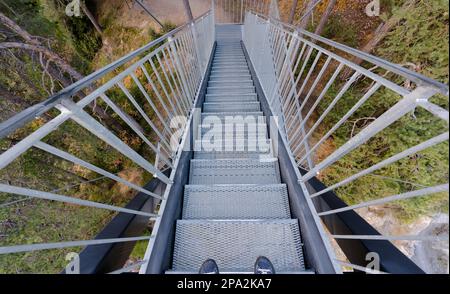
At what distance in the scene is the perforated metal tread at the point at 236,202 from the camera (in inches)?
68.5

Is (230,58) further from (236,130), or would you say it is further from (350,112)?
(350,112)

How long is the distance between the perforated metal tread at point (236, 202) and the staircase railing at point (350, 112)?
314mm

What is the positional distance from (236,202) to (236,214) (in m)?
0.11

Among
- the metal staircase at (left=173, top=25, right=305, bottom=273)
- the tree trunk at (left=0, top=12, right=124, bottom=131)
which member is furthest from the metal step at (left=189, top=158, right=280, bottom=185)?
the tree trunk at (left=0, top=12, right=124, bottom=131)

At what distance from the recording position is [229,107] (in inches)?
120

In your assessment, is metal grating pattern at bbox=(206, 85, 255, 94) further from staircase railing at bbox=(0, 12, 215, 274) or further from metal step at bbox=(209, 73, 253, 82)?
metal step at bbox=(209, 73, 253, 82)

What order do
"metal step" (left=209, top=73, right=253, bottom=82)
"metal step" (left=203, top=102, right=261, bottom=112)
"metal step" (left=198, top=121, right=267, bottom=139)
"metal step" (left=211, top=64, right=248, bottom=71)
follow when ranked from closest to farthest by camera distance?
"metal step" (left=198, top=121, right=267, bottom=139) → "metal step" (left=203, top=102, right=261, bottom=112) → "metal step" (left=209, top=73, right=253, bottom=82) → "metal step" (left=211, top=64, right=248, bottom=71)

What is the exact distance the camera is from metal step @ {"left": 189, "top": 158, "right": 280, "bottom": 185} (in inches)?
82.0

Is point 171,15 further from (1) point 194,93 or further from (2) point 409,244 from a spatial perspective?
(2) point 409,244

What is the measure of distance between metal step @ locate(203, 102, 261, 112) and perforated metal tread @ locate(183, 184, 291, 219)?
145cm

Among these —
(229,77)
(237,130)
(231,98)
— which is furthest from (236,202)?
(229,77)

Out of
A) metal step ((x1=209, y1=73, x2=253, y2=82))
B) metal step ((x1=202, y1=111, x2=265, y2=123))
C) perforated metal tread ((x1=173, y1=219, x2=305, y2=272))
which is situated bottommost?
perforated metal tread ((x1=173, y1=219, x2=305, y2=272))
